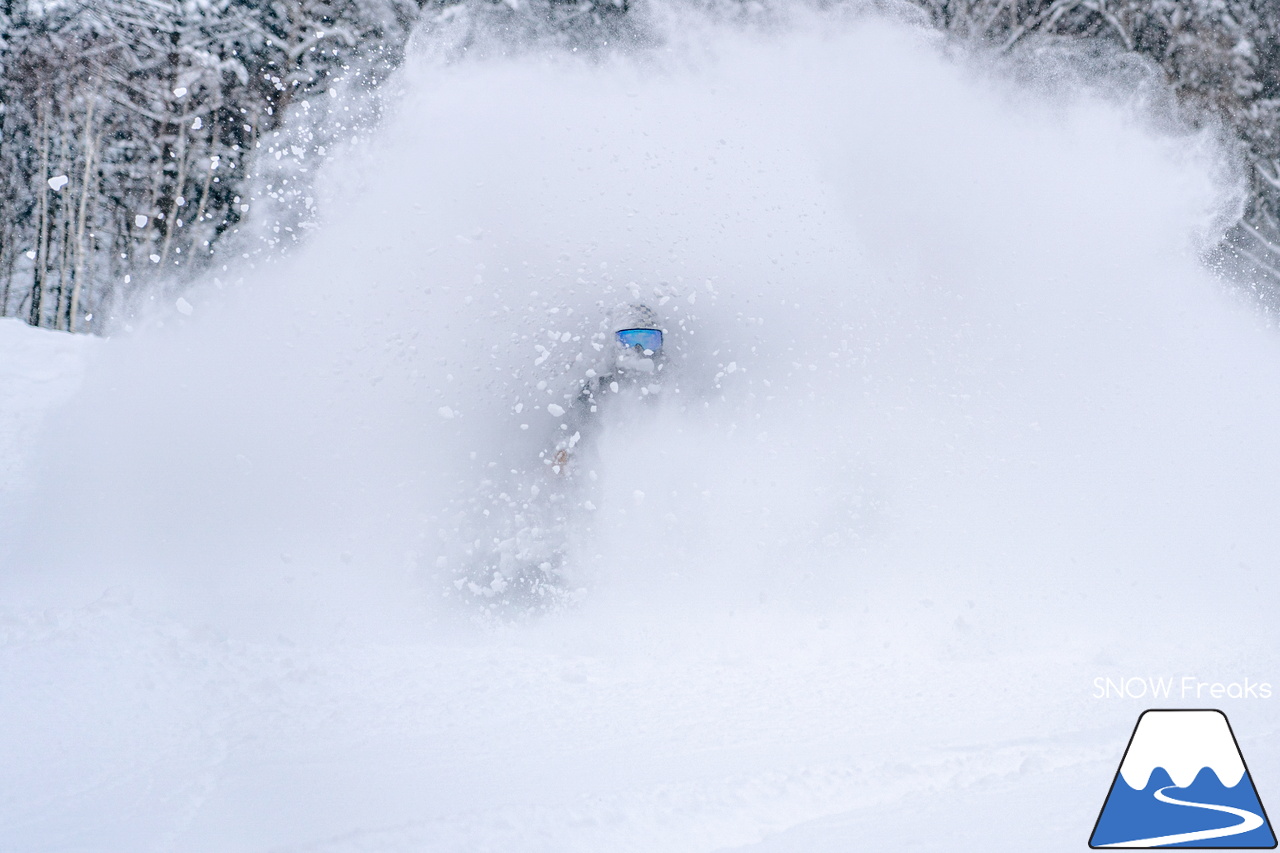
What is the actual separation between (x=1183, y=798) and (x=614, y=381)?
2965mm

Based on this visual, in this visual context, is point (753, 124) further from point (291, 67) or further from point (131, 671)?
point (291, 67)

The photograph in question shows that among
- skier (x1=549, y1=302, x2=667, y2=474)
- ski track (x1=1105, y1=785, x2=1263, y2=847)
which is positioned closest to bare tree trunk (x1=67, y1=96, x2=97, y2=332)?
skier (x1=549, y1=302, x2=667, y2=474)

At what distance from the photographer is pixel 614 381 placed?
4812 mm

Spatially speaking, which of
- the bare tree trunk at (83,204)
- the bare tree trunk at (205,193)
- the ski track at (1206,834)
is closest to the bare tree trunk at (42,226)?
the bare tree trunk at (83,204)

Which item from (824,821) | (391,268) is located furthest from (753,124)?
(824,821)

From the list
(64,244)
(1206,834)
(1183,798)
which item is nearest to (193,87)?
(64,244)

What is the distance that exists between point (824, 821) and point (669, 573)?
6.86 feet

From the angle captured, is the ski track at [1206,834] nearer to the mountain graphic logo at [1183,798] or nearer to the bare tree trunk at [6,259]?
the mountain graphic logo at [1183,798]

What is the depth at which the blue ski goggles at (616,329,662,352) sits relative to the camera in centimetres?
452

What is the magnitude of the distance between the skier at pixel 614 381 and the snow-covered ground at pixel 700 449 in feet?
0.41

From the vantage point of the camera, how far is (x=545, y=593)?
459 centimetres

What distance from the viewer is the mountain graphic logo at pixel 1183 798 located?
8.13ft

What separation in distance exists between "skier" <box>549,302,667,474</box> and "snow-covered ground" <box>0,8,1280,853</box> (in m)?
0.13

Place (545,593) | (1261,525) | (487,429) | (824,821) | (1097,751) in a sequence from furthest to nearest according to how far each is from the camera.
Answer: (1261,525), (487,429), (545,593), (1097,751), (824,821)
